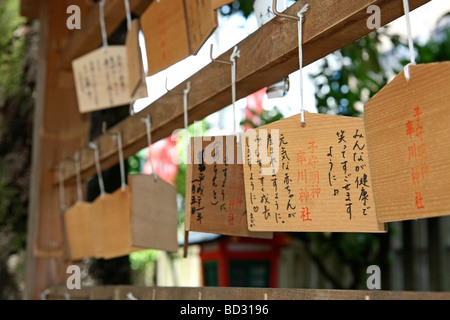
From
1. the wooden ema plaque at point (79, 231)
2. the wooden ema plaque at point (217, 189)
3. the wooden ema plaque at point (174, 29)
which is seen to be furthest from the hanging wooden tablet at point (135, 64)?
the wooden ema plaque at point (217, 189)

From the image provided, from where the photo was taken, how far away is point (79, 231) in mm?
2447

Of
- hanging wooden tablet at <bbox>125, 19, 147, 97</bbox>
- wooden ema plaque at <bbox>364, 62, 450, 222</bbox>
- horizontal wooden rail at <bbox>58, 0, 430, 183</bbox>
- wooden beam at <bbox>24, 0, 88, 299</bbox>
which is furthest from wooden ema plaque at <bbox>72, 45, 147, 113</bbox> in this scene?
wooden ema plaque at <bbox>364, 62, 450, 222</bbox>

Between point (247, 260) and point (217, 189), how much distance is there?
3.62m

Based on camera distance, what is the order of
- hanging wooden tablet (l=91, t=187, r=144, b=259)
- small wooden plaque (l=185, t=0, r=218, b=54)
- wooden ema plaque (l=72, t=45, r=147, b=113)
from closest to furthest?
small wooden plaque (l=185, t=0, r=218, b=54)
hanging wooden tablet (l=91, t=187, r=144, b=259)
wooden ema plaque (l=72, t=45, r=147, b=113)

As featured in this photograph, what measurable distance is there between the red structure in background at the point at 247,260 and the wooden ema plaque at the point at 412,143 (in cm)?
381

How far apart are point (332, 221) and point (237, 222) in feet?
1.09

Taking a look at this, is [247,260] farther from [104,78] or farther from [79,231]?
[104,78]

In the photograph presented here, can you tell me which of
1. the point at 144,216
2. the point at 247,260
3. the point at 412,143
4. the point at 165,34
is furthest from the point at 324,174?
the point at 247,260

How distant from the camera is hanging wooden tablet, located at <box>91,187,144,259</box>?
190 centimetres

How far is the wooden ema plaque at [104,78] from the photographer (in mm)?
2307

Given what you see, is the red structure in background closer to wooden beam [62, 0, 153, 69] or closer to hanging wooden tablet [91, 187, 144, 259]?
wooden beam [62, 0, 153, 69]

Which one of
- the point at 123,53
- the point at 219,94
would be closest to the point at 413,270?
the point at 123,53

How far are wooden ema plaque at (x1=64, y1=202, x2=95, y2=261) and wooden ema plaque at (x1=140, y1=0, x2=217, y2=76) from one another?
77 centimetres
